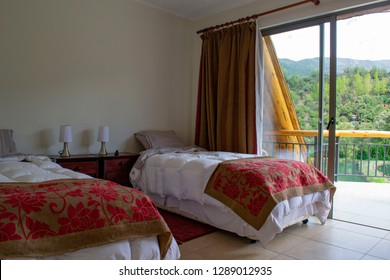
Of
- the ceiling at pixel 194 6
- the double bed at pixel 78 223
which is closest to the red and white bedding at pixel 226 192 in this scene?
the double bed at pixel 78 223

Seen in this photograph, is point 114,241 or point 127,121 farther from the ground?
point 127,121

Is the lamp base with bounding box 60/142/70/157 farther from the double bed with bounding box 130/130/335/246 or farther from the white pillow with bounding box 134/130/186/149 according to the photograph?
the white pillow with bounding box 134/130/186/149

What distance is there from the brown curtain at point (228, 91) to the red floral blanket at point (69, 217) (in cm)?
242

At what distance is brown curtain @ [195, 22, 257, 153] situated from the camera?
12.6ft

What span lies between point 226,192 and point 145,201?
105 centimetres

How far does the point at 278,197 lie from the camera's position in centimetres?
239

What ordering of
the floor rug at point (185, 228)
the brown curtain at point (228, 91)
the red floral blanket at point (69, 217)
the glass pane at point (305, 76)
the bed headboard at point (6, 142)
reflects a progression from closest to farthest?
the red floral blanket at point (69, 217), the floor rug at point (185, 228), the bed headboard at point (6, 142), the glass pane at point (305, 76), the brown curtain at point (228, 91)

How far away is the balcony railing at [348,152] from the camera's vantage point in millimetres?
3576

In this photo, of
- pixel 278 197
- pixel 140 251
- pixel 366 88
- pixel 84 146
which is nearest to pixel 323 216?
pixel 278 197

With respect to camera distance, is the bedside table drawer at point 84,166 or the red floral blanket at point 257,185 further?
the bedside table drawer at point 84,166

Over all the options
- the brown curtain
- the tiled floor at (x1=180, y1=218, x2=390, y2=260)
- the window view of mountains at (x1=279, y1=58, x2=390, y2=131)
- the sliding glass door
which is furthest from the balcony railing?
the tiled floor at (x1=180, y1=218, x2=390, y2=260)

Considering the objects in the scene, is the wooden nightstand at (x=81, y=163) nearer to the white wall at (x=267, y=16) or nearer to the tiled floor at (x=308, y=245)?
the tiled floor at (x=308, y=245)
